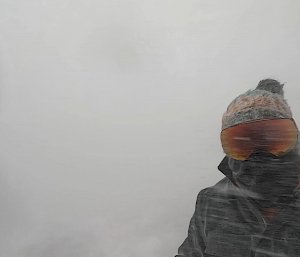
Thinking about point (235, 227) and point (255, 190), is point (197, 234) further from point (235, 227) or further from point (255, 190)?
point (255, 190)

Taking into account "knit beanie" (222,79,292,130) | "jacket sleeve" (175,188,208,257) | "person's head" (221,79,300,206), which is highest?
"knit beanie" (222,79,292,130)

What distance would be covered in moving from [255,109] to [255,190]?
1.11 feet

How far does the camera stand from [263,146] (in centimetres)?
170

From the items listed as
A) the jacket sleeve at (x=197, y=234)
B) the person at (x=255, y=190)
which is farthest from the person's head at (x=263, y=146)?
the jacket sleeve at (x=197, y=234)

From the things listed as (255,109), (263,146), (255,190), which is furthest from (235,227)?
(255,109)

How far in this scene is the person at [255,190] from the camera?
5.41 feet

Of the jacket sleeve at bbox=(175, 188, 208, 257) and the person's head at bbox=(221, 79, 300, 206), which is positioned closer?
the person's head at bbox=(221, 79, 300, 206)

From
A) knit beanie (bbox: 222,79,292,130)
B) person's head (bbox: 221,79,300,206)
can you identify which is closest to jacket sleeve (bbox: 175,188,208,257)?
person's head (bbox: 221,79,300,206)

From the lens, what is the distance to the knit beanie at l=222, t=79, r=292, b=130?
173 centimetres

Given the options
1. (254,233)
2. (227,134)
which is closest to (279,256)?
(254,233)

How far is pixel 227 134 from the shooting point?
180 cm

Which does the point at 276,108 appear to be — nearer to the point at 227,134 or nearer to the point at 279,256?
the point at 227,134

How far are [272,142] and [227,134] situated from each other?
0.20m

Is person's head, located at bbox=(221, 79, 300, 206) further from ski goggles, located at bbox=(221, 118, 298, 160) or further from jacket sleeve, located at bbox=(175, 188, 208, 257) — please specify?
jacket sleeve, located at bbox=(175, 188, 208, 257)
